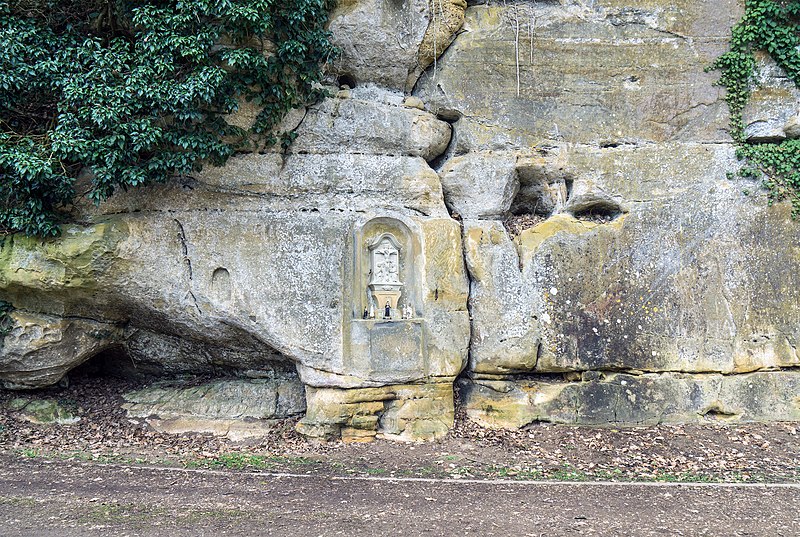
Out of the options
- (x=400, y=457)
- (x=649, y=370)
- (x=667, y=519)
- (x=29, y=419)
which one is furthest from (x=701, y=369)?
(x=29, y=419)

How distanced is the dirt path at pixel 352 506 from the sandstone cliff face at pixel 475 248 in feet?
7.26

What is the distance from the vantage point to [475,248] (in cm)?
1100

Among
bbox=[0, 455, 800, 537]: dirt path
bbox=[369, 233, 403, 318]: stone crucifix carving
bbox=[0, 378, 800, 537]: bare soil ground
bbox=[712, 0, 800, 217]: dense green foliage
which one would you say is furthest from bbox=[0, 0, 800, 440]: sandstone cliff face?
bbox=[0, 455, 800, 537]: dirt path

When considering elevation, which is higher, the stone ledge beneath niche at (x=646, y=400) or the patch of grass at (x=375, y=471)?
the stone ledge beneath niche at (x=646, y=400)

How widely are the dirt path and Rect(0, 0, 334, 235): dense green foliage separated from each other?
4.13m

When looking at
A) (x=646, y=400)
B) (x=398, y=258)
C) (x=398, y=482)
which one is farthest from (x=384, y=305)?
(x=646, y=400)

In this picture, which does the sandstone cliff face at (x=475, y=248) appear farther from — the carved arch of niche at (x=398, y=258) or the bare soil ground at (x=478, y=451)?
the bare soil ground at (x=478, y=451)

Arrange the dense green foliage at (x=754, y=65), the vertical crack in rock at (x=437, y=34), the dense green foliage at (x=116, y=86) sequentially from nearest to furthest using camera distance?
the dense green foliage at (x=116, y=86) → the dense green foliage at (x=754, y=65) → the vertical crack in rock at (x=437, y=34)

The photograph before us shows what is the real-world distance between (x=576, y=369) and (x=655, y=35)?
6262 millimetres

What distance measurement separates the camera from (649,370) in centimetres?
1079

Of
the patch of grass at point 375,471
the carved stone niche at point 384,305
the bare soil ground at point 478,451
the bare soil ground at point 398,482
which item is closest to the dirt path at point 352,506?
the bare soil ground at point 398,482

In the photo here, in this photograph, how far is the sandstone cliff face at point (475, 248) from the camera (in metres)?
10.3

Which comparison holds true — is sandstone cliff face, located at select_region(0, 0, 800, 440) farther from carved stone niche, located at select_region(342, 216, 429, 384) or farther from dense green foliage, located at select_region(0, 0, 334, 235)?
dense green foliage, located at select_region(0, 0, 334, 235)

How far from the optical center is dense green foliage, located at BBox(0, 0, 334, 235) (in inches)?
361
